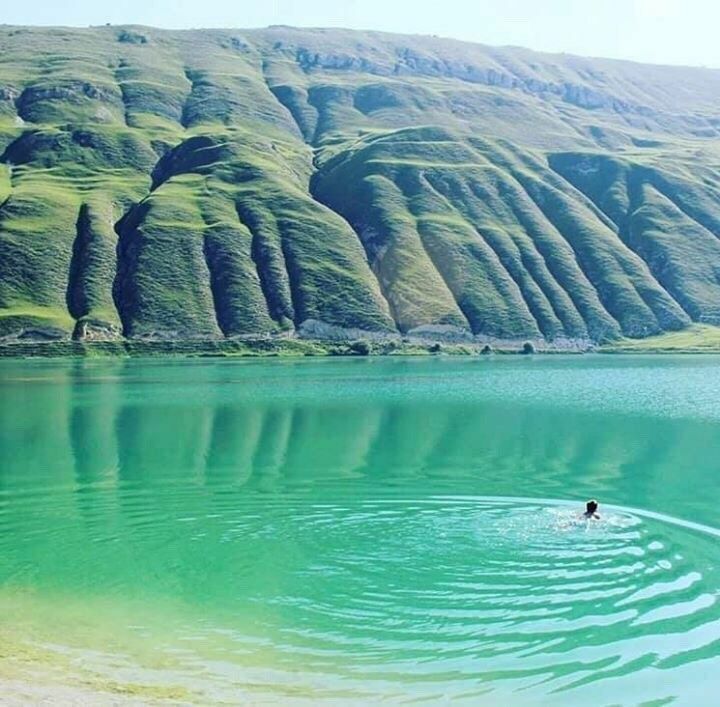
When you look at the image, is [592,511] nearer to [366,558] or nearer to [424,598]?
[366,558]

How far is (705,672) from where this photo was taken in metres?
24.8

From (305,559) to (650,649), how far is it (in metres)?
14.3

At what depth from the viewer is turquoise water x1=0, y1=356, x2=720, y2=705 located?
24875mm

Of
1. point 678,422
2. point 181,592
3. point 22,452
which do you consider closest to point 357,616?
point 181,592

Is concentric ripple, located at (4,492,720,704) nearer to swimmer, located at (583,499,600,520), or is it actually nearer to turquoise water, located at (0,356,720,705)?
turquoise water, located at (0,356,720,705)

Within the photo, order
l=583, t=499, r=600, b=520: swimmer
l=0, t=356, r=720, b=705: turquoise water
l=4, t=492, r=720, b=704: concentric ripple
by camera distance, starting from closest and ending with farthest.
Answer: l=4, t=492, r=720, b=704: concentric ripple
l=0, t=356, r=720, b=705: turquoise water
l=583, t=499, r=600, b=520: swimmer

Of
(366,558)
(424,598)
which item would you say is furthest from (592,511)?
(424,598)

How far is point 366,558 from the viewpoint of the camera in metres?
36.0

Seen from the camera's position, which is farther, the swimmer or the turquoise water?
the swimmer

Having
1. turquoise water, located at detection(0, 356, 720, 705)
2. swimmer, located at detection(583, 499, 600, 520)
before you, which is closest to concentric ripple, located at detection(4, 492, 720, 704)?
turquoise water, located at detection(0, 356, 720, 705)

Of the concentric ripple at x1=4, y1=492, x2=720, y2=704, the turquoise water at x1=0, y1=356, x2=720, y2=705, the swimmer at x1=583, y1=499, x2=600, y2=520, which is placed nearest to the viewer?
the concentric ripple at x1=4, y1=492, x2=720, y2=704

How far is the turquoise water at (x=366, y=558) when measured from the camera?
81.6 feet

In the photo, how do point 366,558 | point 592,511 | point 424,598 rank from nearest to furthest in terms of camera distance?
point 424,598
point 366,558
point 592,511

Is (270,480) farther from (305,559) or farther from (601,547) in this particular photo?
(601,547)
